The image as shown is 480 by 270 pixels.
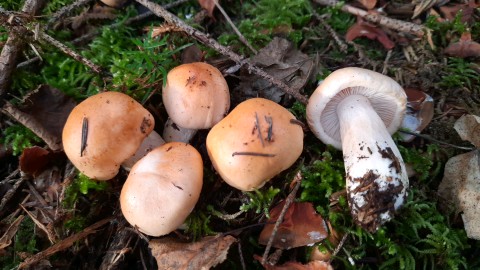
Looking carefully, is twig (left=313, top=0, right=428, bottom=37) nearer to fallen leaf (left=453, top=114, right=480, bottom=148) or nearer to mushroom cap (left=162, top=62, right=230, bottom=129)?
fallen leaf (left=453, top=114, right=480, bottom=148)

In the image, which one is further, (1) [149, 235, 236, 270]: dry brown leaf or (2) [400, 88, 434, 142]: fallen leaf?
(2) [400, 88, 434, 142]: fallen leaf

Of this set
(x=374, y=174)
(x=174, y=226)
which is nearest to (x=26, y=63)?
(x=174, y=226)

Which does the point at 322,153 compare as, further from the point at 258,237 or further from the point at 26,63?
the point at 26,63

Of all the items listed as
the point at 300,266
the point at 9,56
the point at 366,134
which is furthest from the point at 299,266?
the point at 9,56

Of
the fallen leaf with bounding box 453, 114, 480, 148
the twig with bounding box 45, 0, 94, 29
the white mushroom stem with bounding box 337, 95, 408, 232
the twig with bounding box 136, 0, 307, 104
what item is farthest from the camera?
the twig with bounding box 45, 0, 94, 29

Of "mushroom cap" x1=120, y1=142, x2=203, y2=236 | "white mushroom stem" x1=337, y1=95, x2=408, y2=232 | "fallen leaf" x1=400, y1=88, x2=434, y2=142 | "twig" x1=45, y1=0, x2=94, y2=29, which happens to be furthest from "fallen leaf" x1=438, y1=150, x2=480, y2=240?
"twig" x1=45, y1=0, x2=94, y2=29

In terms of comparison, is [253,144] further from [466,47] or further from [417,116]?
[466,47]

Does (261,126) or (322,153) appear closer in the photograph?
(261,126)
